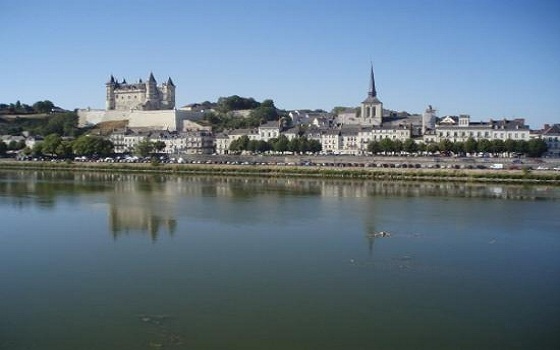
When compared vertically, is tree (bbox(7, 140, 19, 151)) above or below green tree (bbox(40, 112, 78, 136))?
below

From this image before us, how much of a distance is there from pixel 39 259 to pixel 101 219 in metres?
3.55

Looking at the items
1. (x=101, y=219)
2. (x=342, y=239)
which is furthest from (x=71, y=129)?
(x=342, y=239)

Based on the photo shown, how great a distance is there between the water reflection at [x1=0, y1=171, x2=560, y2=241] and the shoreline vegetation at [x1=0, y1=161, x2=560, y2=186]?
3.87ft

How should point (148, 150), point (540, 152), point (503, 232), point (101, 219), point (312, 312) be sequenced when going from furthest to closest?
point (148, 150) → point (540, 152) → point (101, 219) → point (503, 232) → point (312, 312)

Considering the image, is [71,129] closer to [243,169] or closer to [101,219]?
[243,169]

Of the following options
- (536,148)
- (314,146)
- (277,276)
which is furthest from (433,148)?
(277,276)

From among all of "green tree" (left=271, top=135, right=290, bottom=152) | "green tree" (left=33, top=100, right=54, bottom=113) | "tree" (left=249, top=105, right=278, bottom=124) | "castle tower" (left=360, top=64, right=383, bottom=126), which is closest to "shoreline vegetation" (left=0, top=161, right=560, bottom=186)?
"green tree" (left=271, top=135, right=290, bottom=152)

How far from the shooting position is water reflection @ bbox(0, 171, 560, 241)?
1142 centimetres

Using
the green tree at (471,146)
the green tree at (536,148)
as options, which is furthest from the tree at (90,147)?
the green tree at (536,148)

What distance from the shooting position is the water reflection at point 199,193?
11422 millimetres

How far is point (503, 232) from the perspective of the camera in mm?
10133

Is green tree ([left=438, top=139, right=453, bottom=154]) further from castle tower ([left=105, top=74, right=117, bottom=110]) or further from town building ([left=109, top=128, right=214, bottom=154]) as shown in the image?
castle tower ([left=105, top=74, right=117, bottom=110])

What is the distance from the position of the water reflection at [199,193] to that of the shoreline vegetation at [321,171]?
1180 mm

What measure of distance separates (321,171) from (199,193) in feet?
25.2
